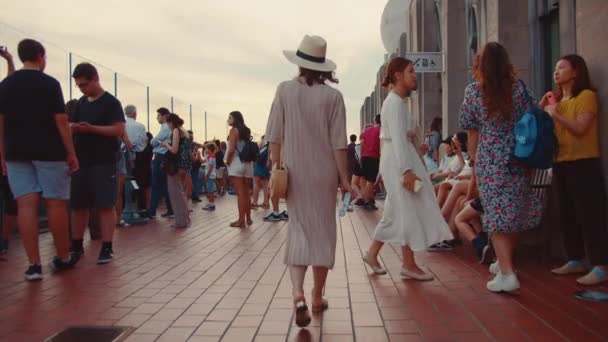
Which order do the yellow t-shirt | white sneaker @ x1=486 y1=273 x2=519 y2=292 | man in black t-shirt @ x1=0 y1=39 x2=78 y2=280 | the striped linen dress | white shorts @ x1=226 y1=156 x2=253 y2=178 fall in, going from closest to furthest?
the striped linen dress, white sneaker @ x1=486 y1=273 x2=519 y2=292, the yellow t-shirt, man in black t-shirt @ x1=0 y1=39 x2=78 y2=280, white shorts @ x1=226 y1=156 x2=253 y2=178

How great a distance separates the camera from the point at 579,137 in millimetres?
5469

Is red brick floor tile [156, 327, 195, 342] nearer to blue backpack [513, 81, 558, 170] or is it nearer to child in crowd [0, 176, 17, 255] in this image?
blue backpack [513, 81, 558, 170]

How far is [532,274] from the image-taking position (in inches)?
225

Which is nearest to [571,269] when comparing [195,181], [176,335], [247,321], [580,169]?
[580,169]

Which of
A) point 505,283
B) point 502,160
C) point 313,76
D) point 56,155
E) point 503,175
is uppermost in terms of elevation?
point 313,76

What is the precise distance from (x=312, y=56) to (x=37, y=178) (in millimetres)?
3017

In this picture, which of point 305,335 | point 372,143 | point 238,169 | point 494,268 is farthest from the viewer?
point 372,143

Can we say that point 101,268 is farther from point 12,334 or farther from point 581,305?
point 581,305

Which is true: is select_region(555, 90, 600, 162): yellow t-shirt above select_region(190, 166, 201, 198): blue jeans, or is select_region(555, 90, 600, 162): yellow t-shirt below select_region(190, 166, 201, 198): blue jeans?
above

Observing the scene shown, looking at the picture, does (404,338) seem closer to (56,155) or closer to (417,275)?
(417,275)

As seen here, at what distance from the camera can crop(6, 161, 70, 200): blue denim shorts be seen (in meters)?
5.79

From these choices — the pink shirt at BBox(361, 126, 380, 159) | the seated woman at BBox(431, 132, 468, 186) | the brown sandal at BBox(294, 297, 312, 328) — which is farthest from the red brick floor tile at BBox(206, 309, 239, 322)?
the pink shirt at BBox(361, 126, 380, 159)

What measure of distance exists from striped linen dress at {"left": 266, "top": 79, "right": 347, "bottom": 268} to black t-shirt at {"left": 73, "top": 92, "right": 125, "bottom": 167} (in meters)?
3.00

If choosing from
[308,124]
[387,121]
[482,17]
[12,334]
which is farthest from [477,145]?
[482,17]
